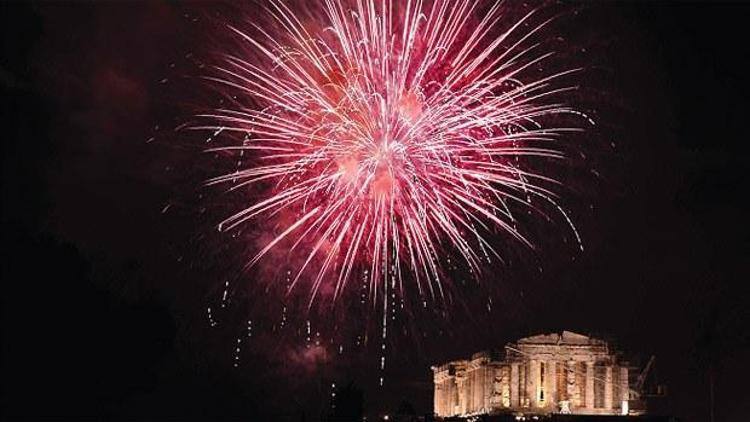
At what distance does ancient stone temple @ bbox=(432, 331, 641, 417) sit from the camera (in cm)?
9362

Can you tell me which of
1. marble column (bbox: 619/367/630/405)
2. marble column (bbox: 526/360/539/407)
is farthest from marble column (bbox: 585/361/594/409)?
marble column (bbox: 526/360/539/407)

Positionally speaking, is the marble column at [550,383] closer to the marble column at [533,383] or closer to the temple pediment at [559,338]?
the marble column at [533,383]

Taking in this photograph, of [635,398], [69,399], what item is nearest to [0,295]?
[69,399]

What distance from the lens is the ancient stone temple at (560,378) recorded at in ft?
307

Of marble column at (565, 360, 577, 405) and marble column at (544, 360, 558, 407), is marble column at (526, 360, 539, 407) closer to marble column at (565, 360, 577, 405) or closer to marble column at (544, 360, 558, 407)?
marble column at (544, 360, 558, 407)

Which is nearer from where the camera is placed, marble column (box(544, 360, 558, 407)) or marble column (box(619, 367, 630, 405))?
marble column (box(544, 360, 558, 407))

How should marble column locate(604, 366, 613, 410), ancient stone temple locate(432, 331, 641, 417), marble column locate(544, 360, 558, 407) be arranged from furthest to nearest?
marble column locate(544, 360, 558, 407)
marble column locate(604, 366, 613, 410)
ancient stone temple locate(432, 331, 641, 417)

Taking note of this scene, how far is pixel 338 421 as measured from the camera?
113 ft

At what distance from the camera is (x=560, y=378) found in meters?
94.2

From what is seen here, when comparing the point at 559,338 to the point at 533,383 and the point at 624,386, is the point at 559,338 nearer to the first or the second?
the point at 533,383

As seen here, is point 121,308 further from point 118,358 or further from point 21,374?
point 21,374

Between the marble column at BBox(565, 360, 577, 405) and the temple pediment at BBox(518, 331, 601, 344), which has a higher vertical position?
the temple pediment at BBox(518, 331, 601, 344)

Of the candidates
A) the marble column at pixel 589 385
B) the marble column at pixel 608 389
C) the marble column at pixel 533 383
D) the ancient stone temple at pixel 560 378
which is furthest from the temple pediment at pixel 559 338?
the marble column at pixel 608 389

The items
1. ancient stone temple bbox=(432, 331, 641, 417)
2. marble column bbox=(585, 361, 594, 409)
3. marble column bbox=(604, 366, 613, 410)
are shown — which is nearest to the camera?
marble column bbox=(585, 361, 594, 409)
